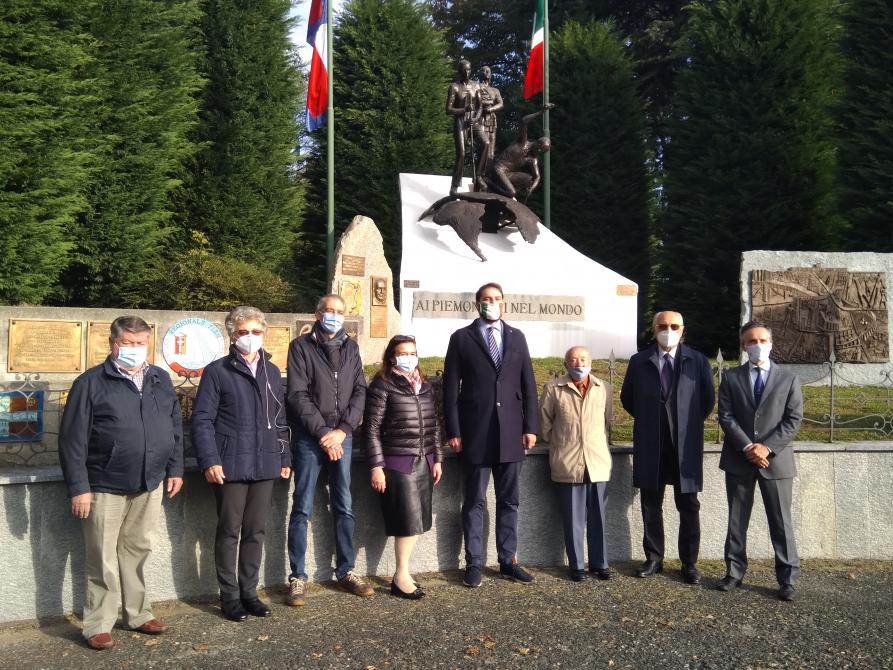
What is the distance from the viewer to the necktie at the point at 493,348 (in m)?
4.87

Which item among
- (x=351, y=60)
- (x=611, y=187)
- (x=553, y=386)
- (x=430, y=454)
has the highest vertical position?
(x=351, y=60)

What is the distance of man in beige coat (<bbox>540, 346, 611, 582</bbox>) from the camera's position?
4.91 meters

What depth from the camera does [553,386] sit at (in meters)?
5.11

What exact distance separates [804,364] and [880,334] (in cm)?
87

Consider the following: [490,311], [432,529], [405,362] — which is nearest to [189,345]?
[405,362]

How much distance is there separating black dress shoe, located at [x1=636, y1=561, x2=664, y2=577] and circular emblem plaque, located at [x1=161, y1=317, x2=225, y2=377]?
3306 mm

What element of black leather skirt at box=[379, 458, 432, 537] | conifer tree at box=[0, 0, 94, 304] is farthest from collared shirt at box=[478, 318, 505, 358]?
conifer tree at box=[0, 0, 94, 304]

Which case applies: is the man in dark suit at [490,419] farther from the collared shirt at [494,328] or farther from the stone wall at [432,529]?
the stone wall at [432,529]

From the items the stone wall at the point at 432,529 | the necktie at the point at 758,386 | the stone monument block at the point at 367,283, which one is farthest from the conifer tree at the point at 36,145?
the necktie at the point at 758,386

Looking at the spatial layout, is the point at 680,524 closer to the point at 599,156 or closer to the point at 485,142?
the point at 485,142

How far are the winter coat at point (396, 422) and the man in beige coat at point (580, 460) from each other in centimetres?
85

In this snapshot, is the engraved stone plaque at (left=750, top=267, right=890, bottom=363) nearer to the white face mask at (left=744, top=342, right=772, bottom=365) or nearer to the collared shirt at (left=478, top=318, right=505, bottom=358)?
the white face mask at (left=744, top=342, right=772, bottom=365)

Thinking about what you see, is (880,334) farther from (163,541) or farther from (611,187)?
(611,187)

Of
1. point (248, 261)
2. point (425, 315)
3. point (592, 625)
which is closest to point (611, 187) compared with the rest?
point (248, 261)
